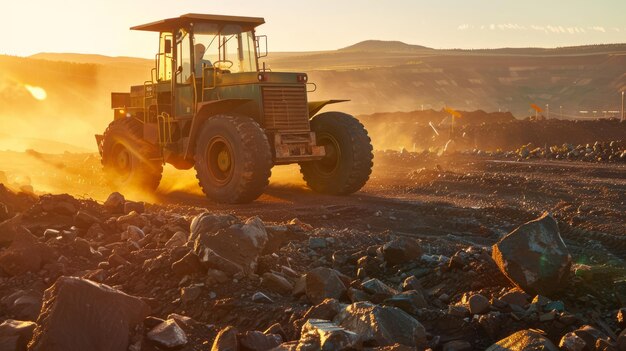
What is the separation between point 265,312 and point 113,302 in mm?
1139

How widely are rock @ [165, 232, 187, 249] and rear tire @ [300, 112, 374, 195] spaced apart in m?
5.74

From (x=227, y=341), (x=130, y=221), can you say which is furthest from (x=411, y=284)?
(x=130, y=221)

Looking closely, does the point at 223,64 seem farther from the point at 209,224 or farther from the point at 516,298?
the point at 516,298

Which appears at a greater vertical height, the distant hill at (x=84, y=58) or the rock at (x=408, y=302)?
the distant hill at (x=84, y=58)

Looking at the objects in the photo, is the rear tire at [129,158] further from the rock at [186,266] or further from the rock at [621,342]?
the rock at [621,342]

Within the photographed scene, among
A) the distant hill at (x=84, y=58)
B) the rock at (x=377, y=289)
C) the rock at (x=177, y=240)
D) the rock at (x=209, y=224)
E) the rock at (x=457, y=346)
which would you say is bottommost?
the rock at (x=457, y=346)

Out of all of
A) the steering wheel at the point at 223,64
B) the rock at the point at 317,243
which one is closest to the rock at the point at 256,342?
the rock at the point at 317,243

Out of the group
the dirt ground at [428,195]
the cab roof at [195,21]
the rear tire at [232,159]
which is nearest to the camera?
the dirt ground at [428,195]

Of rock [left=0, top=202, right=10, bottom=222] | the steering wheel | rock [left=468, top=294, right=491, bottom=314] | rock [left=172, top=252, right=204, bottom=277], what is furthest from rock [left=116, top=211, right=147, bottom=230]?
the steering wheel

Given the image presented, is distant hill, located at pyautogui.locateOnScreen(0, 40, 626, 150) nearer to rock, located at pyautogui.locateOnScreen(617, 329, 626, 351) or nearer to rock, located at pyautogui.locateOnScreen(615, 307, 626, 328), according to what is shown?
rock, located at pyautogui.locateOnScreen(615, 307, 626, 328)

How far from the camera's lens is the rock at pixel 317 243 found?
759cm

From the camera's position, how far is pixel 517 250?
231 inches

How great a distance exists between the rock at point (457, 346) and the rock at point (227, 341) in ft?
4.52

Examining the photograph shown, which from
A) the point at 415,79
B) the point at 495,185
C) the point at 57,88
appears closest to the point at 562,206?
the point at 495,185
